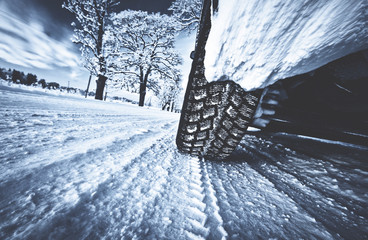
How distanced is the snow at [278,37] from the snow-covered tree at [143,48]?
7.99 m

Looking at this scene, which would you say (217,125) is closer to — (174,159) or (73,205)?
(174,159)

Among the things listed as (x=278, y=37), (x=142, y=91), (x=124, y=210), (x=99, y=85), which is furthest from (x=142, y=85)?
(x=124, y=210)

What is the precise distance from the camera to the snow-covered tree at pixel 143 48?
7980mm

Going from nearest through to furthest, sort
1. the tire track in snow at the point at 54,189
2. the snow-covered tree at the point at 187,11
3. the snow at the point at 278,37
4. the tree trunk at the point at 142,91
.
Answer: the tire track in snow at the point at 54,189 → the snow at the point at 278,37 → the snow-covered tree at the point at 187,11 → the tree trunk at the point at 142,91

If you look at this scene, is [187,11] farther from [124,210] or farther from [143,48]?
[124,210]

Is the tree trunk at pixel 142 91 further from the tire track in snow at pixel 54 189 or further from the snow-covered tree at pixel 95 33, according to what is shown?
the tire track in snow at pixel 54 189

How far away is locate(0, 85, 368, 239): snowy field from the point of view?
0.98 ft

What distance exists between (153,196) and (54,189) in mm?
248

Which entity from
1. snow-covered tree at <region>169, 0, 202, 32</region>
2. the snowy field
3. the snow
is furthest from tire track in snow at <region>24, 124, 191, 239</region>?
snow-covered tree at <region>169, 0, 202, 32</region>

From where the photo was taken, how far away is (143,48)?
902 cm

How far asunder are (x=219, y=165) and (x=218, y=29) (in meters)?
0.61

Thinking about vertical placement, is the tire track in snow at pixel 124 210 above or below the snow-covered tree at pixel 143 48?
below

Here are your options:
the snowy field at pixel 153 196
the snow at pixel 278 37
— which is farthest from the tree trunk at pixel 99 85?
the snow at pixel 278 37

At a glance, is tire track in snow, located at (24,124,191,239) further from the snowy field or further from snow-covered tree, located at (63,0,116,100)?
snow-covered tree, located at (63,0,116,100)
